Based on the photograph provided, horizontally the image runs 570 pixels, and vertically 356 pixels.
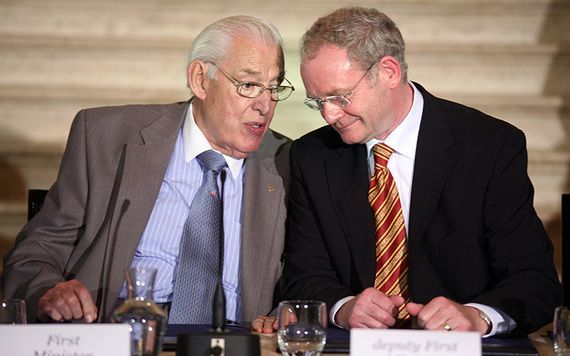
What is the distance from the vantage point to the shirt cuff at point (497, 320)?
2163 mm

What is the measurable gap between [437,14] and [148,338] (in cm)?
231

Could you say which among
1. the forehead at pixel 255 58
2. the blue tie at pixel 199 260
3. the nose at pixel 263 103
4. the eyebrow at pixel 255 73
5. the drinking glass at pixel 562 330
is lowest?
the drinking glass at pixel 562 330

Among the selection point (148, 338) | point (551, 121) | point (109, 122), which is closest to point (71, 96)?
point (109, 122)

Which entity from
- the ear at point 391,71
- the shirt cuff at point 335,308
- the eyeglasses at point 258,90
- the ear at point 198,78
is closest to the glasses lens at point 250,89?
the eyeglasses at point 258,90

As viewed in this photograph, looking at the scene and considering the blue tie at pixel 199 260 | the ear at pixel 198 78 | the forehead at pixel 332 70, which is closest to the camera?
the forehead at pixel 332 70

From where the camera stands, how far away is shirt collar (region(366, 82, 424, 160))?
8.24ft

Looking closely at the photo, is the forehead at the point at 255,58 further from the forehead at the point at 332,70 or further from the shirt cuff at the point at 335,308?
the shirt cuff at the point at 335,308

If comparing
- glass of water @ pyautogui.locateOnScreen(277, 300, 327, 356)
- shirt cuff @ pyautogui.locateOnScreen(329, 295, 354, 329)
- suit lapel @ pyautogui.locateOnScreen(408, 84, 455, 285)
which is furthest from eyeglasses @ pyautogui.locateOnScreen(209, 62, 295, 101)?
glass of water @ pyautogui.locateOnScreen(277, 300, 327, 356)

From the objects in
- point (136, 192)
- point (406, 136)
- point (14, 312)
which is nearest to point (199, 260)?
point (136, 192)

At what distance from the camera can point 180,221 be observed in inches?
104

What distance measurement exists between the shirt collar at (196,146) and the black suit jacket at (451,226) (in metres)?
0.27

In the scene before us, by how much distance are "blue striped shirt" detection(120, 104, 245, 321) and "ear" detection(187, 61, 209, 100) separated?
0.10 meters

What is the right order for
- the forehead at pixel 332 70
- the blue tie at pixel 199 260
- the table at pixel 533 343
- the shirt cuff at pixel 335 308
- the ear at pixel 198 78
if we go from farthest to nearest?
the ear at pixel 198 78 < the blue tie at pixel 199 260 < the forehead at pixel 332 70 < the shirt cuff at pixel 335 308 < the table at pixel 533 343

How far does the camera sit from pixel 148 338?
5.86 ft
